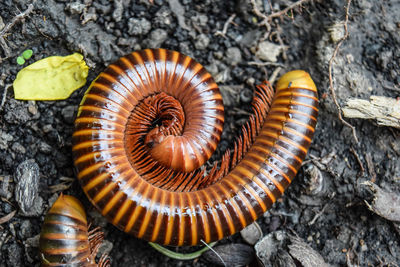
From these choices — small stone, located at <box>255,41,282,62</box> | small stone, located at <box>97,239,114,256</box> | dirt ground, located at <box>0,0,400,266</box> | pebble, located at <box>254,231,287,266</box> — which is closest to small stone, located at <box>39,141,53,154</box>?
dirt ground, located at <box>0,0,400,266</box>

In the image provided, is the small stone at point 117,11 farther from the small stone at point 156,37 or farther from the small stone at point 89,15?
the small stone at point 156,37

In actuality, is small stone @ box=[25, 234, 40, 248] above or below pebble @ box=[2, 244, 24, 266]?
above

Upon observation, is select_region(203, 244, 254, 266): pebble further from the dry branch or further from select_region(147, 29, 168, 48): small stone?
select_region(147, 29, 168, 48): small stone

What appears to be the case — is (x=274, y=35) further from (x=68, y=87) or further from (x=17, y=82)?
(x=17, y=82)

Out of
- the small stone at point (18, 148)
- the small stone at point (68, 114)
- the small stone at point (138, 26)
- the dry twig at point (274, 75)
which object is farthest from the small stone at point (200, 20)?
the small stone at point (18, 148)

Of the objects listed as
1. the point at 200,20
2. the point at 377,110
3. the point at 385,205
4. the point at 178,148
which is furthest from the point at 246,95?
the point at 385,205

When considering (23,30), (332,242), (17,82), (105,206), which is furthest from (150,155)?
(332,242)
